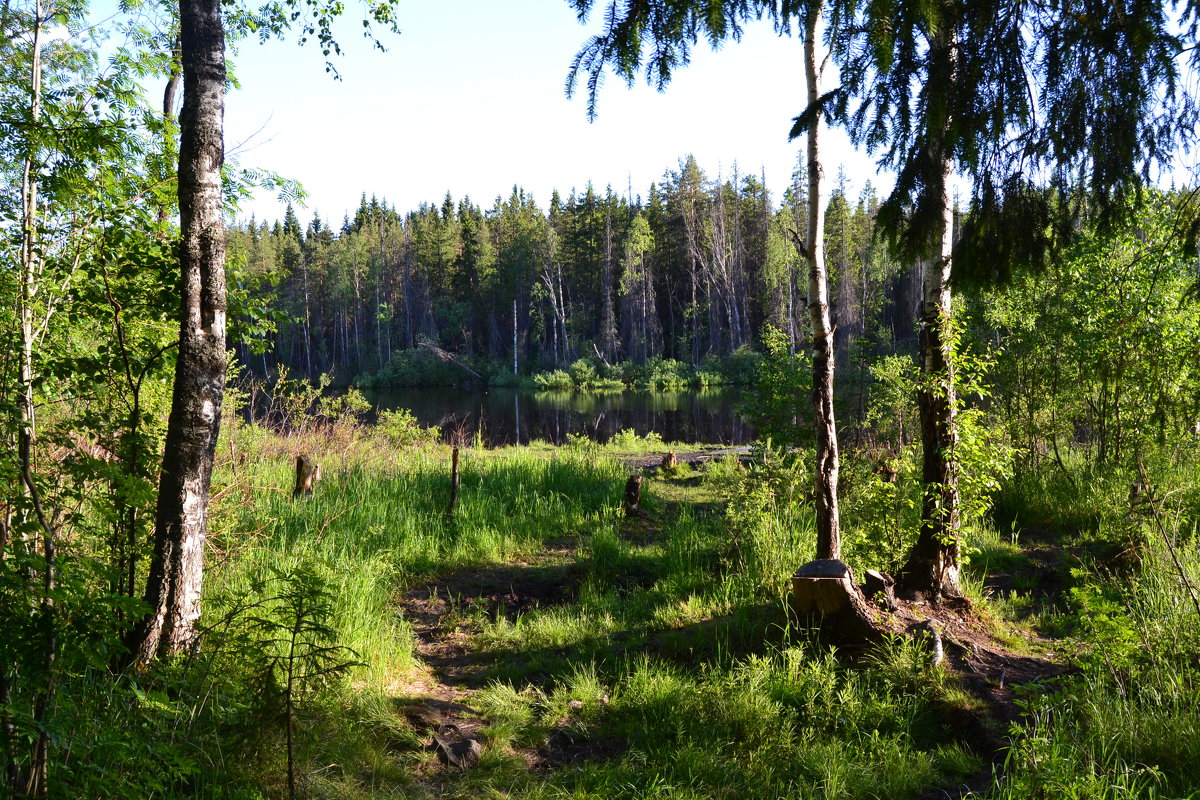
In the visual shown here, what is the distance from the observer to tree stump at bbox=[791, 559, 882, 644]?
461 cm

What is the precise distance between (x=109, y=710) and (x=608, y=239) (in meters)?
50.7

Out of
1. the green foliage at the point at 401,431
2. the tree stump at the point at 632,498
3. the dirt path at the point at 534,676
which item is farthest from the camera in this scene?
the green foliage at the point at 401,431

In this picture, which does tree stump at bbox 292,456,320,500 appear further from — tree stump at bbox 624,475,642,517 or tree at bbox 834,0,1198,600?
Result: tree at bbox 834,0,1198,600

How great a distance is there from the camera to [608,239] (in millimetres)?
51625

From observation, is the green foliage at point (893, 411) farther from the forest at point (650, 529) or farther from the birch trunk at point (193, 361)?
the birch trunk at point (193, 361)

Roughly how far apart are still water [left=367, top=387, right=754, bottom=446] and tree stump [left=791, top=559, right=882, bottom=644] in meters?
11.5

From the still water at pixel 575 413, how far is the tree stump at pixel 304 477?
7.00 meters

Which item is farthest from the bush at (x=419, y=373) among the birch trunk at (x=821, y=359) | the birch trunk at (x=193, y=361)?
A: the birch trunk at (x=193, y=361)

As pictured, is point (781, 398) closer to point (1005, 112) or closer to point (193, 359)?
point (1005, 112)

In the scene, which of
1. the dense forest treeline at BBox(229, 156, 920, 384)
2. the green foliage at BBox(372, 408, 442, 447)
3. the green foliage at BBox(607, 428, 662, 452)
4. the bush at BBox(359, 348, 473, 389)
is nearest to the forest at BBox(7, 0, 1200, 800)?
the green foliage at BBox(372, 408, 442, 447)

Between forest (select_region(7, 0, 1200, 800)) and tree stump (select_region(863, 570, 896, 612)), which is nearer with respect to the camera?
forest (select_region(7, 0, 1200, 800))

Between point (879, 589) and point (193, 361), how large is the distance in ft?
15.4

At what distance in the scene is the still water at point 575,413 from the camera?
22906 millimetres

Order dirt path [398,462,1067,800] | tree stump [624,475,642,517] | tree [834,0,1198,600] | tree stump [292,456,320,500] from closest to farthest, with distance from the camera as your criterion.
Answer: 1. tree [834,0,1198,600]
2. dirt path [398,462,1067,800]
3. tree stump [292,456,320,500]
4. tree stump [624,475,642,517]
